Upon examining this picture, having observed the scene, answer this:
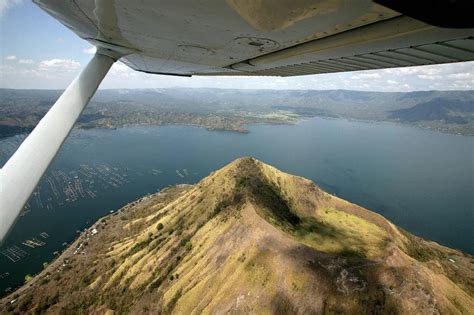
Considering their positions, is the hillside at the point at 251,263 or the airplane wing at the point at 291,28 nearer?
the airplane wing at the point at 291,28

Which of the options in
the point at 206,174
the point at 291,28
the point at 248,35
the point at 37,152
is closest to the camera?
the point at 291,28

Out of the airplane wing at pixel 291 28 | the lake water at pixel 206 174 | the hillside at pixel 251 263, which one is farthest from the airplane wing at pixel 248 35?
the lake water at pixel 206 174

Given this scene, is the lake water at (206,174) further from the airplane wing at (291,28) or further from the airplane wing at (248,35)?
the airplane wing at (291,28)

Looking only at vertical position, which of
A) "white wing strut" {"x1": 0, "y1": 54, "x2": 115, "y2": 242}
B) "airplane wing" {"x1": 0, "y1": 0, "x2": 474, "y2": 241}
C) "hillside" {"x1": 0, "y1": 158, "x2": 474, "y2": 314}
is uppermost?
"airplane wing" {"x1": 0, "y1": 0, "x2": 474, "y2": 241}

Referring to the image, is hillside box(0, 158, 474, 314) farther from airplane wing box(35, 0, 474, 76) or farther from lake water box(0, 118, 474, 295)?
airplane wing box(35, 0, 474, 76)

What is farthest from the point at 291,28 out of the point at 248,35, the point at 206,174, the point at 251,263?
the point at 206,174

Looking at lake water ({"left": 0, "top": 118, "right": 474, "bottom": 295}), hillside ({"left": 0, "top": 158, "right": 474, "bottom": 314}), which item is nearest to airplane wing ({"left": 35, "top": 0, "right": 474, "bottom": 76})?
hillside ({"left": 0, "top": 158, "right": 474, "bottom": 314})

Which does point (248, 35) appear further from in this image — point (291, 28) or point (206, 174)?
point (206, 174)
